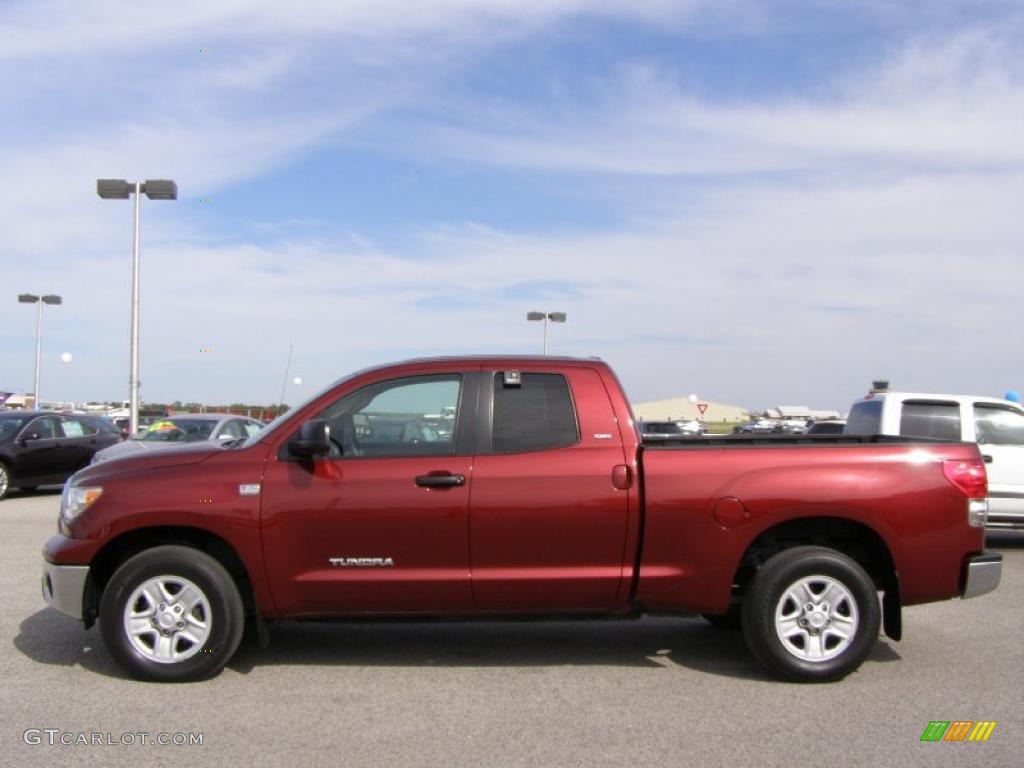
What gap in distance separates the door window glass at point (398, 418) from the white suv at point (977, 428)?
22.4ft

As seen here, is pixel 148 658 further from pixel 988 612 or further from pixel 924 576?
pixel 988 612

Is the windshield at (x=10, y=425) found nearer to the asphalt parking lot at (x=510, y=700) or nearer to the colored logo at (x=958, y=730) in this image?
the asphalt parking lot at (x=510, y=700)

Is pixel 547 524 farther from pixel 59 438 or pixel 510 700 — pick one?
pixel 59 438

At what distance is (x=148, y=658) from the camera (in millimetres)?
5387

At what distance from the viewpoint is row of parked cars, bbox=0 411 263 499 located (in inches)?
591

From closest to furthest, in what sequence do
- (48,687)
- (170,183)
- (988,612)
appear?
(48,687), (988,612), (170,183)

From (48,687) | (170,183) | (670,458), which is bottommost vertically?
(48,687)

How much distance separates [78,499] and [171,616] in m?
0.88

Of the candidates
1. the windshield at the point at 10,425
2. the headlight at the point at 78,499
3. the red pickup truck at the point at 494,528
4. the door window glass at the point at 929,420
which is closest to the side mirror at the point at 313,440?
the red pickup truck at the point at 494,528

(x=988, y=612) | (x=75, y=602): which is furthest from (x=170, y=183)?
(x=988, y=612)

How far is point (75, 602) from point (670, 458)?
356cm

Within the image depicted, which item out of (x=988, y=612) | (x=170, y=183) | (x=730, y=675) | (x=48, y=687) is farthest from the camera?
(x=170, y=183)

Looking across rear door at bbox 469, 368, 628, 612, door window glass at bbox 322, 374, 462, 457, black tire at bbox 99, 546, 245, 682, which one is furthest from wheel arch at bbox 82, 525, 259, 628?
rear door at bbox 469, 368, 628, 612

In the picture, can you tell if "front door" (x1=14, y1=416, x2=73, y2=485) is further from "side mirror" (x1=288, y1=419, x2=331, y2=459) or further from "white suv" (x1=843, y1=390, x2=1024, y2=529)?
"white suv" (x1=843, y1=390, x2=1024, y2=529)
